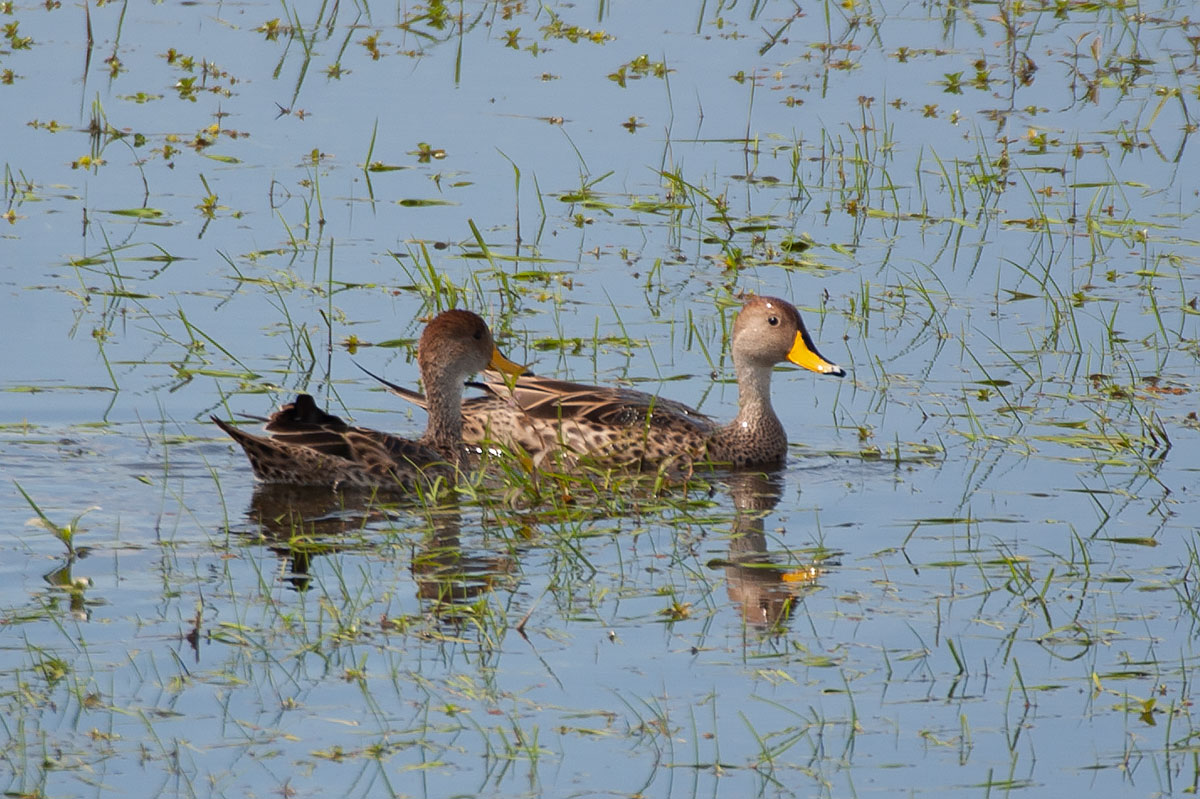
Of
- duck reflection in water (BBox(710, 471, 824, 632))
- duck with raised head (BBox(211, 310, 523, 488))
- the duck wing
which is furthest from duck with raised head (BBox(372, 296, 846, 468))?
duck reflection in water (BBox(710, 471, 824, 632))

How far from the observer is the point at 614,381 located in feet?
34.5

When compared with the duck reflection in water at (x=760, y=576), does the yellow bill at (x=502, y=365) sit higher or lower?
higher

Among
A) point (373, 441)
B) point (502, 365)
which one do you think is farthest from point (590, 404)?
point (373, 441)

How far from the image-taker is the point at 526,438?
9984 mm

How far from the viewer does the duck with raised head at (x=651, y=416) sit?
9641 millimetres

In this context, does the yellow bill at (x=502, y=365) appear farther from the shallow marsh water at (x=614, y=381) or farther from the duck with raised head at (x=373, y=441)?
the shallow marsh water at (x=614, y=381)

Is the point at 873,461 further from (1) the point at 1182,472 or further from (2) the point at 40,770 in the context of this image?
(2) the point at 40,770

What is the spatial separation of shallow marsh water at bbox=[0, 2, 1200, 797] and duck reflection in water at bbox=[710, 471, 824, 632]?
23mm

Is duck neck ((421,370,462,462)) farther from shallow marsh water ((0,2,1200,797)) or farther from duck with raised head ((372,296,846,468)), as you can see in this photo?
shallow marsh water ((0,2,1200,797))

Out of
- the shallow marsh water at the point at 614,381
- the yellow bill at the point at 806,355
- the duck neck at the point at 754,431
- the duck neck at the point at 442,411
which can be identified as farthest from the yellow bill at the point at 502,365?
the yellow bill at the point at 806,355

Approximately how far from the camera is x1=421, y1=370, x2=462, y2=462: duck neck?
31.3ft

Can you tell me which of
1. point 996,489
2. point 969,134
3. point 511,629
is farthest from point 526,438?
point 969,134

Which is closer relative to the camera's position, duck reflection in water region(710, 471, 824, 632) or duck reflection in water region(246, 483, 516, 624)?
duck reflection in water region(710, 471, 824, 632)

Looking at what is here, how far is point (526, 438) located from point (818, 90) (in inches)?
240
